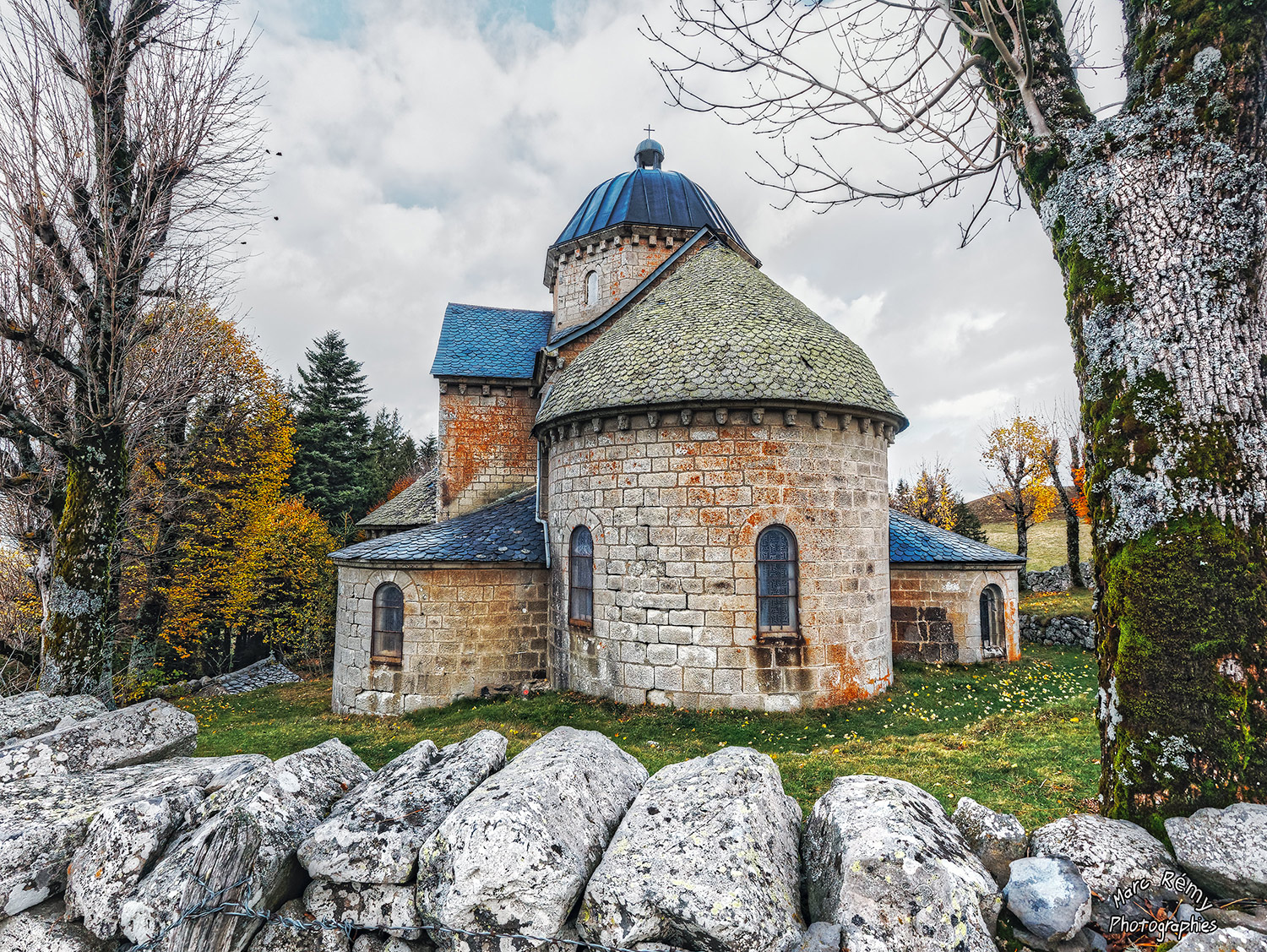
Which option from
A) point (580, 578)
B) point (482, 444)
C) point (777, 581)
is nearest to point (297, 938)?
point (777, 581)

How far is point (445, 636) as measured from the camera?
11.9 meters

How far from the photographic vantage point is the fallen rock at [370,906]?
8.81ft

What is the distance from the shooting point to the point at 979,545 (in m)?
14.2

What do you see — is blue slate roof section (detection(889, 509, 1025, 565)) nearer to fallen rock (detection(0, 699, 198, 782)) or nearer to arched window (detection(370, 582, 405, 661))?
arched window (detection(370, 582, 405, 661))

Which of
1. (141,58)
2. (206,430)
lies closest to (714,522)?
(141,58)

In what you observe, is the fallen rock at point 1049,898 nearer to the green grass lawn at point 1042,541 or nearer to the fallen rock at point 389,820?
the fallen rock at point 389,820

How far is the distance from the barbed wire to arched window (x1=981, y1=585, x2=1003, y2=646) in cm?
1395

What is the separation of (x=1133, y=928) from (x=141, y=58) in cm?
1026

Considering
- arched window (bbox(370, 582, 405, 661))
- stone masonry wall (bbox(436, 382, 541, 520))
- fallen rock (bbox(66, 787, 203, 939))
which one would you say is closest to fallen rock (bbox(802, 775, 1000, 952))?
fallen rock (bbox(66, 787, 203, 939))

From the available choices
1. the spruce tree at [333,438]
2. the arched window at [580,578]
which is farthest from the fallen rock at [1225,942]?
the spruce tree at [333,438]

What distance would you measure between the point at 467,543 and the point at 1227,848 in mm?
11428

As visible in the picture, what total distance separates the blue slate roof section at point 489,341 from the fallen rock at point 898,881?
51.3 ft

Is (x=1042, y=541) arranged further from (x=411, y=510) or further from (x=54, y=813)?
(x=54, y=813)

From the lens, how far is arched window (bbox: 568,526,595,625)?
11.0 m
